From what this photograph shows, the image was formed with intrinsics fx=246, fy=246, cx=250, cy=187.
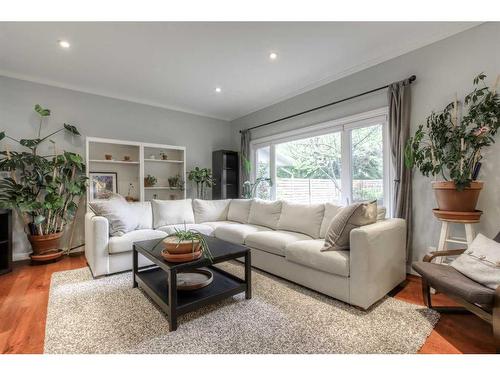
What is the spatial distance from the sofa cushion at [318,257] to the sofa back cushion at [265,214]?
0.94 m

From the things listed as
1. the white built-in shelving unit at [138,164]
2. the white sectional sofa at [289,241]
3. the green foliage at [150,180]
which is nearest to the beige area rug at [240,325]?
the white sectional sofa at [289,241]

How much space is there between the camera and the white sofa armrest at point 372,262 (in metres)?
1.98

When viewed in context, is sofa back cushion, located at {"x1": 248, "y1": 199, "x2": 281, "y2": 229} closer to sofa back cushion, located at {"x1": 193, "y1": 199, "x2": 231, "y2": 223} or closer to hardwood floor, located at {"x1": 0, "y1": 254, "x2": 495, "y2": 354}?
sofa back cushion, located at {"x1": 193, "y1": 199, "x2": 231, "y2": 223}

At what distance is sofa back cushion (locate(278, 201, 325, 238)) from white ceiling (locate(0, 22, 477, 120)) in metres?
1.83

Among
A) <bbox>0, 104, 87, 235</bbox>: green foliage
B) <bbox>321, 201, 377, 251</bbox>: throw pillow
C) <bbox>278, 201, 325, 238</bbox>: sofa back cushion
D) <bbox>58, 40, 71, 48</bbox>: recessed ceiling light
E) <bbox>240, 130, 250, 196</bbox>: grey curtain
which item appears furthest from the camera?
<bbox>240, 130, 250, 196</bbox>: grey curtain

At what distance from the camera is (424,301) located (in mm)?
2055

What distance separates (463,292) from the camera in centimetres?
155

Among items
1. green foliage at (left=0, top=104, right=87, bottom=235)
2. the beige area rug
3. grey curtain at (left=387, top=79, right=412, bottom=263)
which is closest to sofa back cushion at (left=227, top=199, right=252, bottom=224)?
the beige area rug

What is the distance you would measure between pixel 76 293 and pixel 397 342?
2.71m

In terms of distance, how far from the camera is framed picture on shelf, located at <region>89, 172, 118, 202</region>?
3.95 metres

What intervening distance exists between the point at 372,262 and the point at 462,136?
4.45ft

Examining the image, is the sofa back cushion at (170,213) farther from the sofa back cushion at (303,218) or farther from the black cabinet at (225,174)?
the sofa back cushion at (303,218)

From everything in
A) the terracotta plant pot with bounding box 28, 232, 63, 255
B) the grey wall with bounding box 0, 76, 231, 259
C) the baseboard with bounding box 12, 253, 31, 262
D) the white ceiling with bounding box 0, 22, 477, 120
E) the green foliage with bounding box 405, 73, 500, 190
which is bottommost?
the baseboard with bounding box 12, 253, 31, 262

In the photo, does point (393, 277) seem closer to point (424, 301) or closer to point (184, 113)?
point (424, 301)
